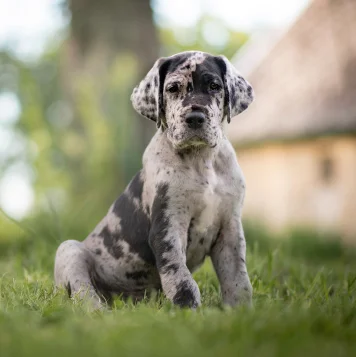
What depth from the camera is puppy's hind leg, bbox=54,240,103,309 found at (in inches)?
172

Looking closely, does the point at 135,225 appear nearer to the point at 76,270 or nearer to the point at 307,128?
the point at 76,270

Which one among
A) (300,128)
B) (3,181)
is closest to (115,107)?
(3,181)

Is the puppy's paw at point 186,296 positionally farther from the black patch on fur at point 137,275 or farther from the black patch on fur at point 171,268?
the black patch on fur at point 137,275

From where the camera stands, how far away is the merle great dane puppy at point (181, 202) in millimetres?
4039

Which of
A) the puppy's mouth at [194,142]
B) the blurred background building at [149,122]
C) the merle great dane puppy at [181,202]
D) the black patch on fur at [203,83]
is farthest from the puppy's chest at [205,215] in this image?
the blurred background building at [149,122]

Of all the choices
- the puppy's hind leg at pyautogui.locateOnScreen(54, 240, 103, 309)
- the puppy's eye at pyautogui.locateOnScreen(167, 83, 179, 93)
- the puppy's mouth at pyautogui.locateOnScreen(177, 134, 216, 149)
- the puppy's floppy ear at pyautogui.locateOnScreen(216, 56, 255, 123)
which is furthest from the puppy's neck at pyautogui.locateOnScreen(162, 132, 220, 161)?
the puppy's hind leg at pyautogui.locateOnScreen(54, 240, 103, 309)

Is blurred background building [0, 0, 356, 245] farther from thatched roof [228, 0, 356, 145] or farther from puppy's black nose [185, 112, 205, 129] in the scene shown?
puppy's black nose [185, 112, 205, 129]

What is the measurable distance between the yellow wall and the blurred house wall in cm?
2

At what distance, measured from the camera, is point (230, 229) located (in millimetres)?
4293

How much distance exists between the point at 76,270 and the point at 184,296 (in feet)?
3.13

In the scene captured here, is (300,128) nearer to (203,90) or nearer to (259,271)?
(259,271)

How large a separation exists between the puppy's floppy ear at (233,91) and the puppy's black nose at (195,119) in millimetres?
369

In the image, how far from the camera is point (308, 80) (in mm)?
12633

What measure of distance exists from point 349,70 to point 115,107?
467 cm
